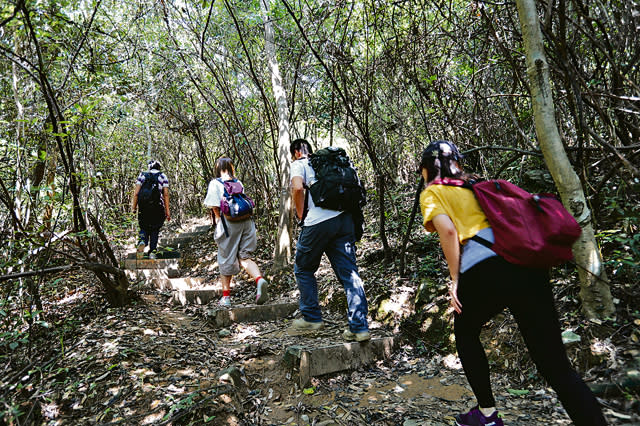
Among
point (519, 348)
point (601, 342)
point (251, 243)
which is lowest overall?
point (519, 348)

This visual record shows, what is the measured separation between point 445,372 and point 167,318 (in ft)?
10.5

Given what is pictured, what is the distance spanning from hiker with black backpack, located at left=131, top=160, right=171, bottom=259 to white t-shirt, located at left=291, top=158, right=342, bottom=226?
414cm

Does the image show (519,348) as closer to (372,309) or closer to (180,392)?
(372,309)

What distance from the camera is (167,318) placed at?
4258 millimetres

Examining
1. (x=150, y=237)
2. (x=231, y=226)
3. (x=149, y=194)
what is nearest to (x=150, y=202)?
(x=149, y=194)

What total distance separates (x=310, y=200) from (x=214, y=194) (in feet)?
5.77

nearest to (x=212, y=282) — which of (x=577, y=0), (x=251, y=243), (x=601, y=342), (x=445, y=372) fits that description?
(x=251, y=243)

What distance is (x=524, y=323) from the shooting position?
5.86ft

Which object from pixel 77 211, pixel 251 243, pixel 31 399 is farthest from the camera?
pixel 251 243

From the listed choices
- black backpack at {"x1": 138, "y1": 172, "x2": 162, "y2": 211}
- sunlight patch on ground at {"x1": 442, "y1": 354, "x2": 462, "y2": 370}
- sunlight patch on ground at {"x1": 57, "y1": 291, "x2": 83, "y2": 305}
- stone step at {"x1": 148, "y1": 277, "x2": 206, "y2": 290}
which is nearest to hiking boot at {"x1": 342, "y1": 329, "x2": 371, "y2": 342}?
sunlight patch on ground at {"x1": 442, "y1": 354, "x2": 462, "y2": 370}

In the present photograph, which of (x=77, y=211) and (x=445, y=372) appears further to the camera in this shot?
(x=77, y=211)

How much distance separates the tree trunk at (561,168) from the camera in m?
2.49

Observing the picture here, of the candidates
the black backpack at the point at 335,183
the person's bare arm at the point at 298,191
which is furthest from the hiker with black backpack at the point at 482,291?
the person's bare arm at the point at 298,191

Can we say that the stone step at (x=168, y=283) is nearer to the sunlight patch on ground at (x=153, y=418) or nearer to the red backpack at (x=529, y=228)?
the sunlight patch on ground at (x=153, y=418)
